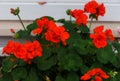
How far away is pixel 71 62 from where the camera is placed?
2.78 m

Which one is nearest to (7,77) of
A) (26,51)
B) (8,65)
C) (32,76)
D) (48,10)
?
(8,65)

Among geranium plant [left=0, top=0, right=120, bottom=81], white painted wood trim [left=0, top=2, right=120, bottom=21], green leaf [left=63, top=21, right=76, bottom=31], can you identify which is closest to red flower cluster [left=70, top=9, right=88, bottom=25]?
geranium plant [left=0, top=0, right=120, bottom=81]

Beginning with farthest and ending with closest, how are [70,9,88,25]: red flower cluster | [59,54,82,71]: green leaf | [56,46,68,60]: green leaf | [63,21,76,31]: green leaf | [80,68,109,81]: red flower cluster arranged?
[63,21,76,31]: green leaf < [70,9,88,25]: red flower cluster < [56,46,68,60]: green leaf < [59,54,82,71]: green leaf < [80,68,109,81]: red flower cluster

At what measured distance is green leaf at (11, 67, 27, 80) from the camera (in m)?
2.81

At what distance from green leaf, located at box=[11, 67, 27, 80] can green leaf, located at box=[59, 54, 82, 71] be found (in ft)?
0.82

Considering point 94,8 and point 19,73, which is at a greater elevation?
point 94,8

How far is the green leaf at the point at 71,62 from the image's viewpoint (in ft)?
9.07

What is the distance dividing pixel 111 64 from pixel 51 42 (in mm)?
465

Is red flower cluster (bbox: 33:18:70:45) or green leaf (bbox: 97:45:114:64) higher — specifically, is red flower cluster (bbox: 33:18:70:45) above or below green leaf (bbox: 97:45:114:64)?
above

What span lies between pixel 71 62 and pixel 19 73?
1.19 feet

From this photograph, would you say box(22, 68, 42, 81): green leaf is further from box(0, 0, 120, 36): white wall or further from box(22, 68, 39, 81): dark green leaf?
box(0, 0, 120, 36): white wall

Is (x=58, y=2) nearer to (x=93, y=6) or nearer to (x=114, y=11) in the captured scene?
(x=114, y=11)

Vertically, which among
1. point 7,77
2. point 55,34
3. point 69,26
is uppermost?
point 55,34

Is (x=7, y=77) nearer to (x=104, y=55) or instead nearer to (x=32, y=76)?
(x=32, y=76)
